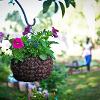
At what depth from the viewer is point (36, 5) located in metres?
Answer: 4.78

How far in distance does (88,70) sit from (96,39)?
95 centimetres

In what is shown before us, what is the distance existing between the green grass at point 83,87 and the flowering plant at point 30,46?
7.40ft

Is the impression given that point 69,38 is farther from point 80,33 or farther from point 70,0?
point 70,0

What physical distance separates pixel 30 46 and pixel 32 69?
187 mm

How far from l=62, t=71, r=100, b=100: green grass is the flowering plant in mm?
2256

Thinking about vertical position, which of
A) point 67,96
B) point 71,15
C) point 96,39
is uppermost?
point 71,15

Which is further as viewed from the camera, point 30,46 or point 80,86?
point 80,86

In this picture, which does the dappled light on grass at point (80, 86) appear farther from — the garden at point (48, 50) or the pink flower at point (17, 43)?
the pink flower at point (17, 43)

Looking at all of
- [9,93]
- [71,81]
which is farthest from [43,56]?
[71,81]

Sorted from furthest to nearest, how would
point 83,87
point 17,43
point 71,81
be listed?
point 71,81, point 83,87, point 17,43

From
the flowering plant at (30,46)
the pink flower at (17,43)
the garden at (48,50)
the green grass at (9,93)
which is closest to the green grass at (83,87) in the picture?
the garden at (48,50)

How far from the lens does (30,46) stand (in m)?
2.88

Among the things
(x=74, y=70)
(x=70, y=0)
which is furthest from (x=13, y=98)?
(x=70, y=0)

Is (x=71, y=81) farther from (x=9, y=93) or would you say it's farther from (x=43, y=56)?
(x=43, y=56)
